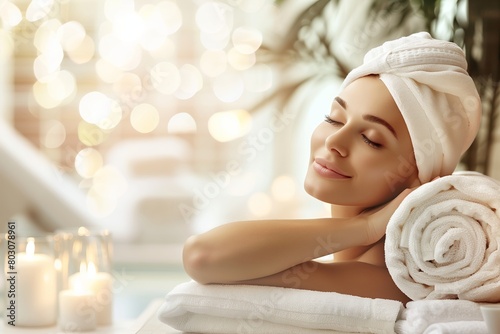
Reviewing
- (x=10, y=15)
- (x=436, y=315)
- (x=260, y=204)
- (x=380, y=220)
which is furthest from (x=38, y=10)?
(x=436, y=315)

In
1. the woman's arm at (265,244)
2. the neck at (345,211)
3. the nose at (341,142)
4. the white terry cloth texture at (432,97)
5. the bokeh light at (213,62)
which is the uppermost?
the bokeh light at (213,62)

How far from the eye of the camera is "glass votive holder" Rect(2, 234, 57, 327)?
1.39 metres

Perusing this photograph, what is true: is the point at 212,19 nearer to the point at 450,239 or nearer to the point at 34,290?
the point at 34,290

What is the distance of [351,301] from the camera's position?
0.92 m

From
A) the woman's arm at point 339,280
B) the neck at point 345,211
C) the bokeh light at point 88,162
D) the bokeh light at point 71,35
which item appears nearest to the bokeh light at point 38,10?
the bokeh light at point 71,35

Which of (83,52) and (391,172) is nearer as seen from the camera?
(391,172)

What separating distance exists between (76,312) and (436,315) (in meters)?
0.70

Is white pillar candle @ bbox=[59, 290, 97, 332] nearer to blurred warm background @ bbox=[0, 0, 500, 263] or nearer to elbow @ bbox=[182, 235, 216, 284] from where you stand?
elbow @ bbox=[182, 235, 216, 284]

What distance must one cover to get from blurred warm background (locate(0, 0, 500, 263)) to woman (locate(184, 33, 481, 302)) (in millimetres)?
2855

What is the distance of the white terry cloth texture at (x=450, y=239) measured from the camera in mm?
901

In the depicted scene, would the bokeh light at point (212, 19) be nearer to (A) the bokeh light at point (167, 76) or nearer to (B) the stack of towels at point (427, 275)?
(A) the bokeh light at point (167, 76)

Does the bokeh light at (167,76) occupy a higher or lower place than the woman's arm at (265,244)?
higher

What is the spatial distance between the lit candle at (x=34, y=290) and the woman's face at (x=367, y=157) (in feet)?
2.05

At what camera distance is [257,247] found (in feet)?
3.04
